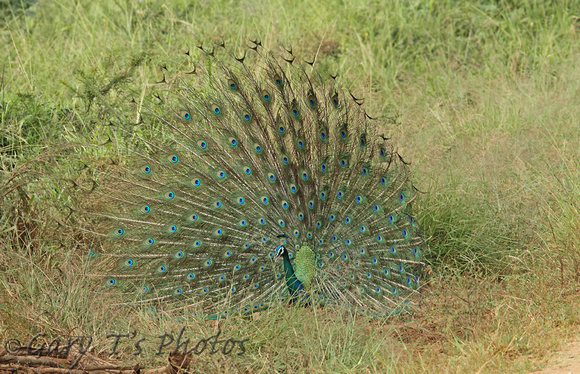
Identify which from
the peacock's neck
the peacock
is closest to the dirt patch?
the peacock

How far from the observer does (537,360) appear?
3871mm

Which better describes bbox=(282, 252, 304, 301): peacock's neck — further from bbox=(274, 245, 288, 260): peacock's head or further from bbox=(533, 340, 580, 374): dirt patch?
bbox=(533, 340, 580, 374): dirt patch

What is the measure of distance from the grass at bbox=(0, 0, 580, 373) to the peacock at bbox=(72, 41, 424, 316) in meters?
0.25

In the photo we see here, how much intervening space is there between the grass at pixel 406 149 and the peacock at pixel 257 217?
10.0 inches

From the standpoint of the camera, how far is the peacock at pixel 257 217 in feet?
15.0

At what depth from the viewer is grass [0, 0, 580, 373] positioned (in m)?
4.09

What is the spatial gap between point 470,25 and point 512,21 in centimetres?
45

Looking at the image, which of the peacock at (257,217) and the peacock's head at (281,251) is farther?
the peacock at (257,217)

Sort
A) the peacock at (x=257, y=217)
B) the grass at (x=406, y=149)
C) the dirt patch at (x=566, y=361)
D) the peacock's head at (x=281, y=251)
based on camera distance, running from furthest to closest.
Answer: the peacock at (x=257, y=217) < the peacock's head at (x=281, y=251) < the grass at (x=406, y=149) < the dirt patch at (x=566, y=361)

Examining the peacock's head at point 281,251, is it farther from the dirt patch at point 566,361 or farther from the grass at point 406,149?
the dirt patch at point 566,361

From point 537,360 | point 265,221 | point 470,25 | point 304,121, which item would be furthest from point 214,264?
point 470,25

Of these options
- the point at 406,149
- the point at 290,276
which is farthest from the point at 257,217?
the point at 406,149

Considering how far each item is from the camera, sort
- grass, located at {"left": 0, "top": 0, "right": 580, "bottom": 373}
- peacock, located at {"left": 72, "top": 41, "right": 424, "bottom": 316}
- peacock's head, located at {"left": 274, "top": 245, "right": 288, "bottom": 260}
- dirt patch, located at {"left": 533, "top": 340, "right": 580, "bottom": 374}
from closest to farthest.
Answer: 1. dirt patch, located at {"left": 533, "top": 340, "right": 580, "bottom": 374}
2. grass, located at {"left": 0, "top": 0, "right": 580, "bottom": 373}
3. peacock's head, located at {"left": 274, "top": 245, "right": 288, "bottom": 260}
4. peacock, located at {"left": 72, "top": 41, "right": 424, "bottom": 316}

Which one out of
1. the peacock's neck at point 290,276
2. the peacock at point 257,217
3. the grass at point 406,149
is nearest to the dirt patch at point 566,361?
the grass at point 406,149
